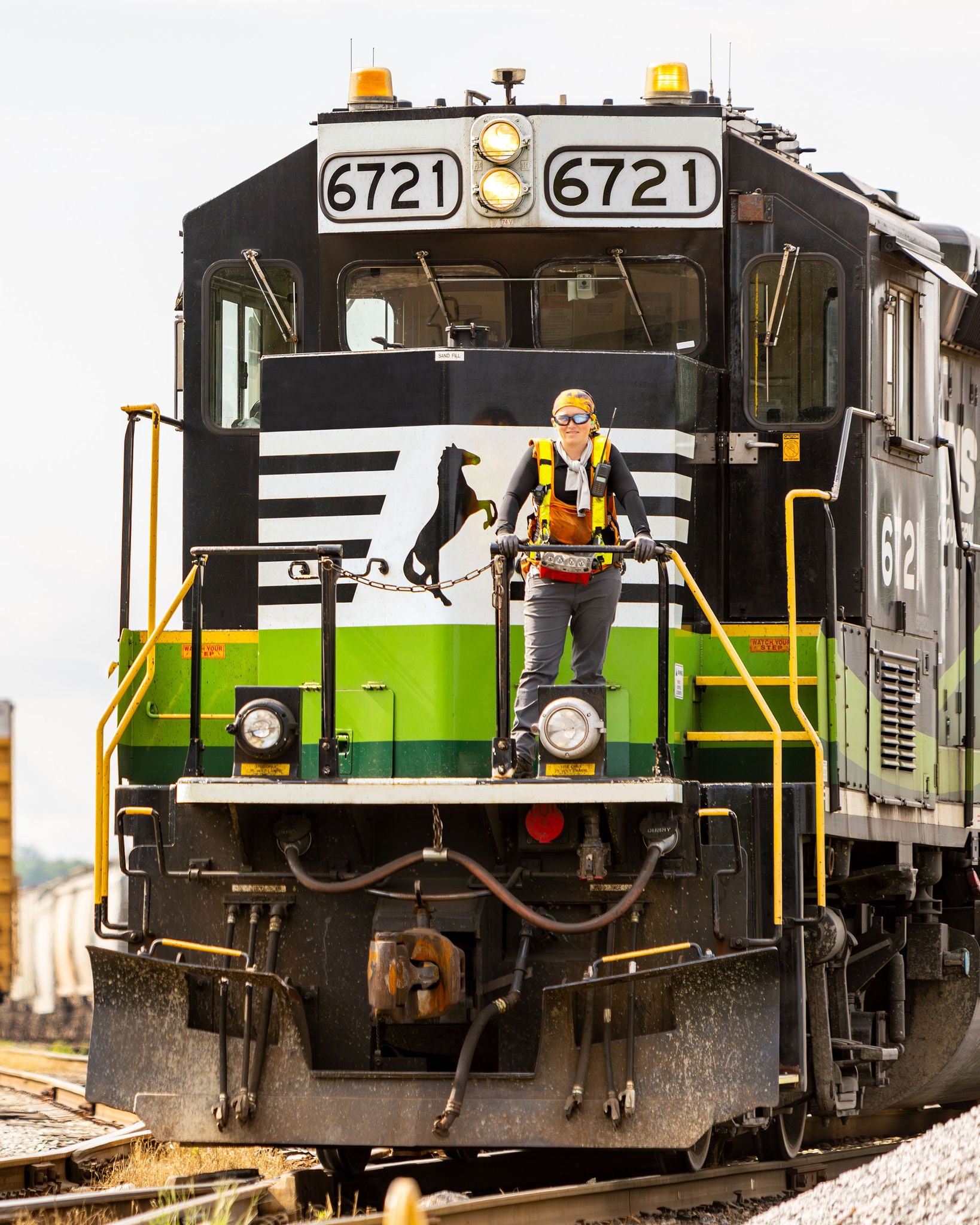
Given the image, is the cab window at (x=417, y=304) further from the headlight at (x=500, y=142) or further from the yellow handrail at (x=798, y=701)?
the yellow handrail at (x=798, y=701)

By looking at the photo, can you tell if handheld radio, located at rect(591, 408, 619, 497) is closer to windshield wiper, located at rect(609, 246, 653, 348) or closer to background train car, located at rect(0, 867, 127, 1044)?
windshield wiper, located at rect(609, 246, 653, 348)

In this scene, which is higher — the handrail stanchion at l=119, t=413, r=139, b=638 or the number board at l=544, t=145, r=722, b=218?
the number board at l=544, t=145, r=722, b=218

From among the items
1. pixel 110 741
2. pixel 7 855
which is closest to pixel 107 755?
pixel 110 741

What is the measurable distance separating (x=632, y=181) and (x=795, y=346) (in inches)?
38.4

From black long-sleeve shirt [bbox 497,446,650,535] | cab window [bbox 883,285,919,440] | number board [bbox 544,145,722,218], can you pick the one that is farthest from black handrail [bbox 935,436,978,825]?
black long-sleeve shirt [bbox 497,446,650,535]

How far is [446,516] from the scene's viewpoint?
772 centimetres

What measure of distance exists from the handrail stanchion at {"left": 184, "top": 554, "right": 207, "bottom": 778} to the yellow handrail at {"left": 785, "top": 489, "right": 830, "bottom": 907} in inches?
88.7

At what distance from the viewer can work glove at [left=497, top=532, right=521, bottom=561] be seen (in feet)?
23.4

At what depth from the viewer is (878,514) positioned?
27.5ft

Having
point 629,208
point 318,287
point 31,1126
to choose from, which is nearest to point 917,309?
point 629,208

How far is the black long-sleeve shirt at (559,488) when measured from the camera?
7363 mm

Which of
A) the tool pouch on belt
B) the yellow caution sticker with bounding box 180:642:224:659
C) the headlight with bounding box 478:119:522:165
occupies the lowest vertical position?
the yellow caution sticker with bounding box 180:642:224:659

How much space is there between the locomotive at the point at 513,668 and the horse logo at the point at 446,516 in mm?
13

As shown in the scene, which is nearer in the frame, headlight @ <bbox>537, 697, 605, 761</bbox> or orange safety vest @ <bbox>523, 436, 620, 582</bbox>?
headlight @ <bbox>537, 697, 605, 761</bbox>
